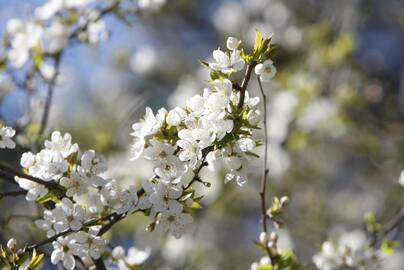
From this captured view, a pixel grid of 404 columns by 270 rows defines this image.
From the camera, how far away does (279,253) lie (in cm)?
181

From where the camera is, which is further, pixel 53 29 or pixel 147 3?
pixel 53 29

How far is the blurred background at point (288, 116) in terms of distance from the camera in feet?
13.2

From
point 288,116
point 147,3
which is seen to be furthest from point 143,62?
point 147,3

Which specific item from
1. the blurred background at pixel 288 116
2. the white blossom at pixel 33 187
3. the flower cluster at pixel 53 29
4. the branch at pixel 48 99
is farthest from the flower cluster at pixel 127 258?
the blurred background at pixel 288 116

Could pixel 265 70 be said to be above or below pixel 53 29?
below

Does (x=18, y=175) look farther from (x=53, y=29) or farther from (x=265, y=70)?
(x=53, y=29)

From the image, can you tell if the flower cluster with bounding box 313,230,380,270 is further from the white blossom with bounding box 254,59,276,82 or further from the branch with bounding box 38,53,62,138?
the branch with bounding box 38,53,62,138

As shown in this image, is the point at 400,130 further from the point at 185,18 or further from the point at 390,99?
the point at 185,18

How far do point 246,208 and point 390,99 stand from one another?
131 centimetres

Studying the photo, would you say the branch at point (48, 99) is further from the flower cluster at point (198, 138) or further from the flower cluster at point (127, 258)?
the flower cluster at point (198, 138)

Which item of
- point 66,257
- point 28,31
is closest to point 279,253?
point 66,257

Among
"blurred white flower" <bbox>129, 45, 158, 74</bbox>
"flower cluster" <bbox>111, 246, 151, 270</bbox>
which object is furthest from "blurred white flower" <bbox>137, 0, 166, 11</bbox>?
"blurred white flower" <bbox>129, 45, 158, 74</bbox>

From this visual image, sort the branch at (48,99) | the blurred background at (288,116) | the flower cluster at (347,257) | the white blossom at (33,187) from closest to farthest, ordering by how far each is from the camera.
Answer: the white blossom at (33,187)
the flower cluster at (347,257)
the branch at (48,99)
the blurred background at (288,116)

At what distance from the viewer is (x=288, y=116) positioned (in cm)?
452
